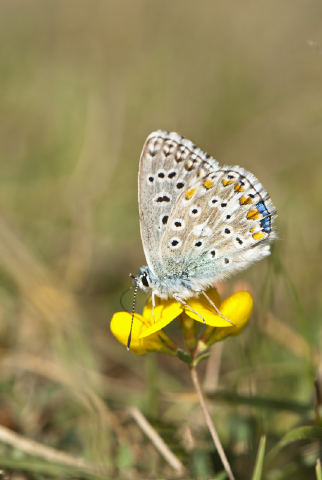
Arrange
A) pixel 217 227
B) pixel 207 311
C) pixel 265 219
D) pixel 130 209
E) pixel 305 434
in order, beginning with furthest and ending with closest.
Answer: pixel 130 209 < pixel 217 227 < pixel 265 219 < pixel 207 311 < pixel 305 434

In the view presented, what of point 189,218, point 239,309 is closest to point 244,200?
point 189,218

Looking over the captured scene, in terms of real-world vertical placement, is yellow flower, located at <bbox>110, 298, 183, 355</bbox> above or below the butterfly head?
below

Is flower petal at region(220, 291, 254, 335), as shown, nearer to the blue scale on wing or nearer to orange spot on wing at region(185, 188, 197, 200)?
the blue scale on wing

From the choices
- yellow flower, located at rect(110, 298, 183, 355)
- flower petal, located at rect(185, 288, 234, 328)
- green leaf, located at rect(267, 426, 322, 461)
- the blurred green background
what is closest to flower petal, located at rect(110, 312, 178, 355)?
yellow flower, located at rect(110, 298, 183, 355)

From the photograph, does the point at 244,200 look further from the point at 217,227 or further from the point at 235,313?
Answer: the point at 235,313

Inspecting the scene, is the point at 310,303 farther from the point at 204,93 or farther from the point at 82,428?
the point at 204,93

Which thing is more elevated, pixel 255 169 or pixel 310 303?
pixel 255 169

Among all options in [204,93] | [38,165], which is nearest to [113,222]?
[38,165]
